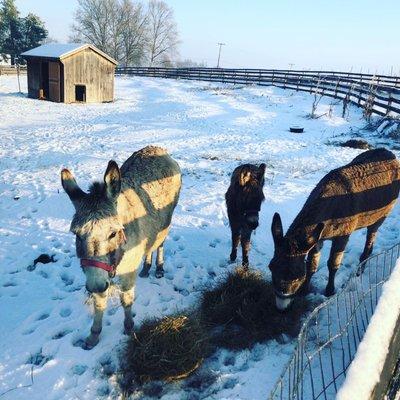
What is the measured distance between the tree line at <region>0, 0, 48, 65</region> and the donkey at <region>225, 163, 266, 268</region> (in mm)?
53181

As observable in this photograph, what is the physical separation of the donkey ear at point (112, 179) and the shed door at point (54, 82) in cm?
2378

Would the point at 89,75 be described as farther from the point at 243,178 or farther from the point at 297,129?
the point at 243,178

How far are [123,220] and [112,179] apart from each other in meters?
0.69

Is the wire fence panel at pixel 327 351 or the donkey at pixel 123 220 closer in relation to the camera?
the donkey at pixel 123 220

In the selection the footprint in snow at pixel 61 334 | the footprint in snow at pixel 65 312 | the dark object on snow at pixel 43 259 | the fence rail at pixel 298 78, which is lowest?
the footprint in snow at pixel 61 334

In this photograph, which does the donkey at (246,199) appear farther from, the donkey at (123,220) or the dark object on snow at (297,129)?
the dark object on snow at (297,129)

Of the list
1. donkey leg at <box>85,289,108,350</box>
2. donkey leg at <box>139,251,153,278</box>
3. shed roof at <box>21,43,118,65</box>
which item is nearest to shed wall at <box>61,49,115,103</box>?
shed roof at <box>21,43,118,65</box>

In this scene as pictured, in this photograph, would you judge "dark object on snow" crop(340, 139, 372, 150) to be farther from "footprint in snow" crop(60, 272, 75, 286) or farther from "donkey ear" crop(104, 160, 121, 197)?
"donkey ear" crop(104, 160, 121, 197)

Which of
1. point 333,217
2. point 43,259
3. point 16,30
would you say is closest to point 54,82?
point 43,259

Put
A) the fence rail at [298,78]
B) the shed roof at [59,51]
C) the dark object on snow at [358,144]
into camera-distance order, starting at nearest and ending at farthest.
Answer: the dark object on snow at [358,144], the shed roof at [59,51], the fence rail at [298,78]

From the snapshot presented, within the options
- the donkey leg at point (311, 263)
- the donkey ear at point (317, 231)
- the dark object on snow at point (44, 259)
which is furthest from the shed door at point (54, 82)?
the donkey ear at point (317, 231)

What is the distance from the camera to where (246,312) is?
→ 457cm

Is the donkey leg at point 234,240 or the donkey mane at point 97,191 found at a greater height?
the donkey mane at point 97,191

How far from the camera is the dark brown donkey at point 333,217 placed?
4.26 m
